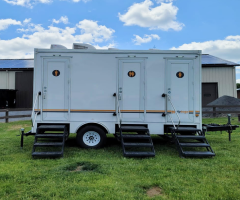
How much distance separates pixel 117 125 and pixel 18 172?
115 inches

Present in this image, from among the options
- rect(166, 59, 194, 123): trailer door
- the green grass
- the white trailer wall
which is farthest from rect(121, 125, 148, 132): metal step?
the white trailer wall

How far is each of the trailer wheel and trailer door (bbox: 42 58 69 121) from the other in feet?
2.25

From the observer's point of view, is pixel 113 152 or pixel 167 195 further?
pixel 113 152

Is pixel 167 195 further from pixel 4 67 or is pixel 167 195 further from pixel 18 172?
pixel 4 67

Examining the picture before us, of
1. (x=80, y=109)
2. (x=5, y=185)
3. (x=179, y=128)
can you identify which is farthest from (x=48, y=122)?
(x=179, y=128)

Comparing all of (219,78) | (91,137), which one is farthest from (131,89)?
(219,78)

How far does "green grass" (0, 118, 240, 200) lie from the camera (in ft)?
10.9

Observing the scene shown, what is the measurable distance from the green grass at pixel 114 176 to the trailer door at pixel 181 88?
4.03ft

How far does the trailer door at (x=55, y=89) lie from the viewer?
20.3 feet

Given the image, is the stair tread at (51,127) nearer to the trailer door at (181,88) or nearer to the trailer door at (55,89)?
the trailer door at (55,89)

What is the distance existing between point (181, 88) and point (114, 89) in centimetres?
201

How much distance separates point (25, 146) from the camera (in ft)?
21.1

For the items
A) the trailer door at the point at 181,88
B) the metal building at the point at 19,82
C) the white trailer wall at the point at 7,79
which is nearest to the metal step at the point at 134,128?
the trailer door at the point at 181,88

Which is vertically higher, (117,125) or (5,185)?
(117,125)
